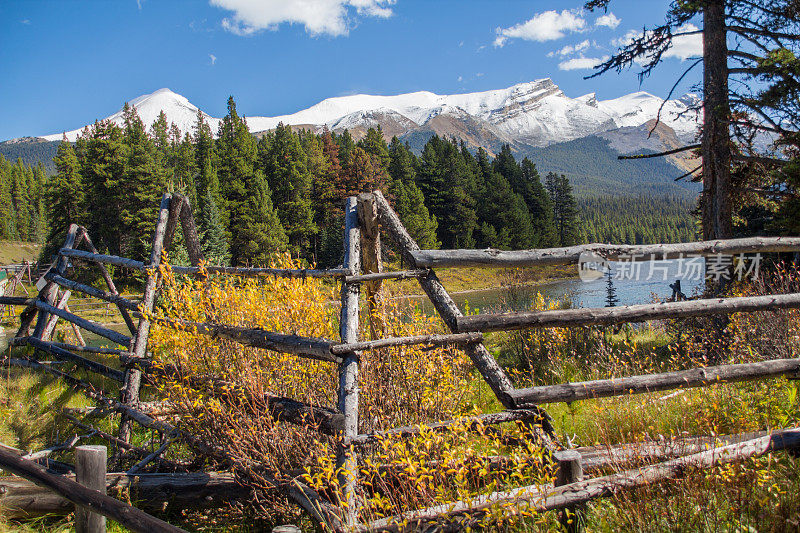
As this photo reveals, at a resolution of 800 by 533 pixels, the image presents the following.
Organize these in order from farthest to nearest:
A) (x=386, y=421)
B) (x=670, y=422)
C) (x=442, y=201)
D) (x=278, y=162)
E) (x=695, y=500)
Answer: (x=442, y=201) < (x=278, y=162) < (x=670, y=422) < (x=386, y=421) < (x=695, y=500)

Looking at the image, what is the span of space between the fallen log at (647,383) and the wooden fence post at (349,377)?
3.93ft

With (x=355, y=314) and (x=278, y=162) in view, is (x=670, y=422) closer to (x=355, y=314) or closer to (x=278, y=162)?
(x=355, y=314)

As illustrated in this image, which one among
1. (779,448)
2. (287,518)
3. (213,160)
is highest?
(213,160)

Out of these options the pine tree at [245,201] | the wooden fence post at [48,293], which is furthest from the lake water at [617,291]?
the pine tree at [245,201]

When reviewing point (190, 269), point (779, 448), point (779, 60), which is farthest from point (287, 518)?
point (779, 60)

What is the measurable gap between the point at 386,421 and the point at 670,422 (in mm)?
2501

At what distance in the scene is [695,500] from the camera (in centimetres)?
244

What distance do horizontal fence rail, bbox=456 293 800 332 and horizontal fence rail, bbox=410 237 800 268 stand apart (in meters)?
0.43

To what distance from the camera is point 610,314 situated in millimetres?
3727

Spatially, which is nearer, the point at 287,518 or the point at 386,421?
the point at 287,518

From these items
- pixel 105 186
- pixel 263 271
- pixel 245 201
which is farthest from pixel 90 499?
pixel 105 186

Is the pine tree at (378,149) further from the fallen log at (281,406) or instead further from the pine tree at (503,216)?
the fallen log at (281,406)

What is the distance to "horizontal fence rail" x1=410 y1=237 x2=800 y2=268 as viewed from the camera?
3625 millimetres

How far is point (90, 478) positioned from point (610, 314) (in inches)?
153
